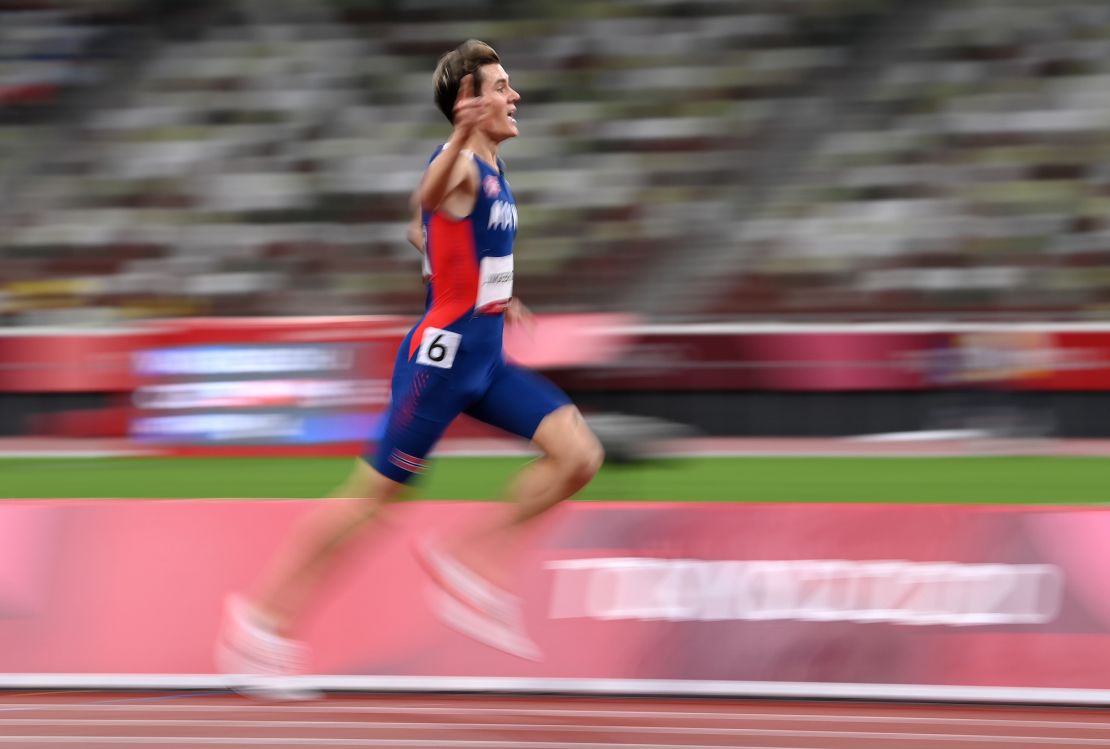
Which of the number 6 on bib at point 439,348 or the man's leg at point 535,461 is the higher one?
the number 6 on bib at point 439,348

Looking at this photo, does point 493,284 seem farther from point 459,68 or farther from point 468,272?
point 459,68

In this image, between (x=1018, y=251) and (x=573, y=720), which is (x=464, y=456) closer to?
(x=1018, y=251)

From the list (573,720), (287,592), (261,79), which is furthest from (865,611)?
(261,79)

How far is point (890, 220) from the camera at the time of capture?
38.8ft

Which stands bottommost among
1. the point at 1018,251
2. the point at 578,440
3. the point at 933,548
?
the point at 1018,251

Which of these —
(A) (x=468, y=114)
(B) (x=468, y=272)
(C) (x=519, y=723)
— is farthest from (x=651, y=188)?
(C) (x=519, y=723)

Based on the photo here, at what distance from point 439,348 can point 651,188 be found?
8.63 m

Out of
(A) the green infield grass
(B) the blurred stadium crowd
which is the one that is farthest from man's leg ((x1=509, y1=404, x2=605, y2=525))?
(B) the blurred stadium crowd

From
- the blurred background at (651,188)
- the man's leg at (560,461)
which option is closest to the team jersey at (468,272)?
the man's leg at (560,461)

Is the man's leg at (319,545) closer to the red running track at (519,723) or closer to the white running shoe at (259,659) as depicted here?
the white running shoe at (259,659)

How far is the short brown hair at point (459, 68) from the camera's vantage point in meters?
3.96

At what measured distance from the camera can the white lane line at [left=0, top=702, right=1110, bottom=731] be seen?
3.80 m

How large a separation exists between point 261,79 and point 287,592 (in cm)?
1002

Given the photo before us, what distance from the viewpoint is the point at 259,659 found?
13.3ft
